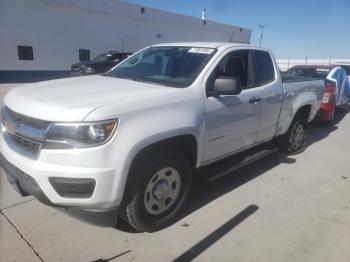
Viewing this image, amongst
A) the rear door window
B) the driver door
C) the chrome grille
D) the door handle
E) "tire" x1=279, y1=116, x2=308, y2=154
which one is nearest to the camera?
the chrome grille

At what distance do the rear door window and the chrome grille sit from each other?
2827 mm

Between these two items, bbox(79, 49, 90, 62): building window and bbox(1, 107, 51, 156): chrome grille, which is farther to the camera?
bbox(79, 49, 90, 62): building window

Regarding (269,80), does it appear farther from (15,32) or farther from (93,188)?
(15,32)

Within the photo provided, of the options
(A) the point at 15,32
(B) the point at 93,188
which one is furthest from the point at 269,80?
(A) the point at 15,32

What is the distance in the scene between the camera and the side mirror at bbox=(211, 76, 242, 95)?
3.39 metres

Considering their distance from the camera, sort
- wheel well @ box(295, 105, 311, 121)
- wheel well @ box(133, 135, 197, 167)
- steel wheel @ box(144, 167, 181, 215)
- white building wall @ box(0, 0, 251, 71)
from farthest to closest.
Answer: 1. white building wall @ box(0, 0, 251, 71)
2. wheel well @ box(295, 105, 311, 121)
3. steel wheel @ box(144, 167, 181, 215)
4. wheel well @ box(133, 135, 197, 167)

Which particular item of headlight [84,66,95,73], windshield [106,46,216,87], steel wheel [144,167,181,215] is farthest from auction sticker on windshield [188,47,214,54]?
headlight [84,66,95,73]

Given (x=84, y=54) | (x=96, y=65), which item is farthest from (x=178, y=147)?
(x=84, y=54)

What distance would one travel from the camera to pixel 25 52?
64.9 ft

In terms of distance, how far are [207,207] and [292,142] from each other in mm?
2753

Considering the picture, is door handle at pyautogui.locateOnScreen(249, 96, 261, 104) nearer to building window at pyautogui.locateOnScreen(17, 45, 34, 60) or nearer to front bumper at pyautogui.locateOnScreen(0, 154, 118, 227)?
front bumper at pyautogui.locateOnScreen(0, 154, 118, 227)

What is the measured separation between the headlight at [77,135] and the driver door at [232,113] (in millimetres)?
1261

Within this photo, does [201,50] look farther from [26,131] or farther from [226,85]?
[26,131]

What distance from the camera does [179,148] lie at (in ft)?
10.8
